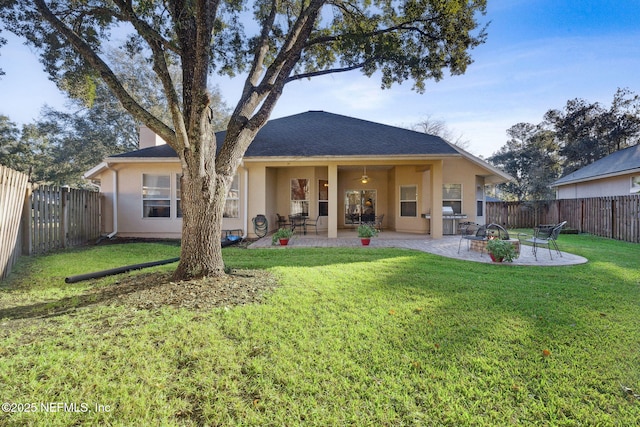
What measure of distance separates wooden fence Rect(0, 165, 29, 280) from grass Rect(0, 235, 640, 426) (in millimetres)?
1092

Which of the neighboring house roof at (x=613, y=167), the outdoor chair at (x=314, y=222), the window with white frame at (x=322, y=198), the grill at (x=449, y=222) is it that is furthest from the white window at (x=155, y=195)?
the neighboring house roof at (x=613, y=167)

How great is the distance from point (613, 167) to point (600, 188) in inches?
60.4

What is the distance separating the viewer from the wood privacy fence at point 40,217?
4992 millimetres

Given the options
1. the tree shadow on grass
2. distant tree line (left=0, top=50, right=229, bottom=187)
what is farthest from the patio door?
distant tree line (left=0, top=50, right=229, bottom=187)

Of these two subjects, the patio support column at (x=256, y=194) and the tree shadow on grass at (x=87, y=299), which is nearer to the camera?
the tree shadow on grass at (x=87, y=299)

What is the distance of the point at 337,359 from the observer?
8.18 feet

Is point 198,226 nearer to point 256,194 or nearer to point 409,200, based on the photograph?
point 256,194

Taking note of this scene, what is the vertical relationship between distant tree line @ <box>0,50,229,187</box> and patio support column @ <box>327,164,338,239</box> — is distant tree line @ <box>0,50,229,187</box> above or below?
above

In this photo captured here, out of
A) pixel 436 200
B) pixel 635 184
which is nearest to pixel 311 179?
pixel 436 200

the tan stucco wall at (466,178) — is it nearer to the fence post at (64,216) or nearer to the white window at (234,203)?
the white window at (234,203)

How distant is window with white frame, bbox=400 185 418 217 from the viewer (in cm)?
1254

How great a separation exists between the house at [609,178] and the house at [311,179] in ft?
22.9

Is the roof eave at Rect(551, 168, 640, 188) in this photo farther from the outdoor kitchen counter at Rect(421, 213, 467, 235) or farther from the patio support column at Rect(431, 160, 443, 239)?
the patio support column at Rect(431, 160, 443, 239)

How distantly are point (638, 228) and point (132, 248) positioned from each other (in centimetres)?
1781
